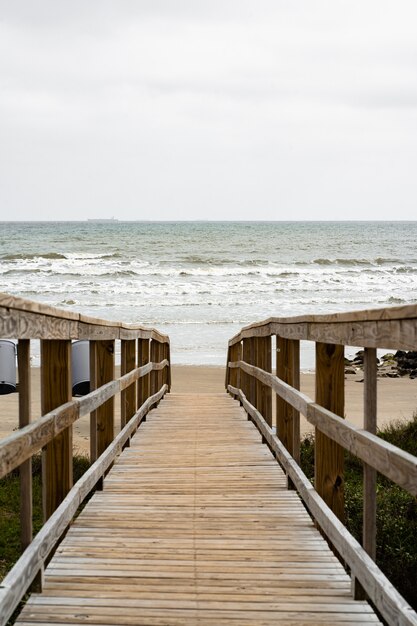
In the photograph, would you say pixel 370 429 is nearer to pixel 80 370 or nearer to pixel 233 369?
pixel 80 370

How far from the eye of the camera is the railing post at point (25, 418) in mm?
3020

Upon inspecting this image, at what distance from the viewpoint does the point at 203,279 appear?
41.5m

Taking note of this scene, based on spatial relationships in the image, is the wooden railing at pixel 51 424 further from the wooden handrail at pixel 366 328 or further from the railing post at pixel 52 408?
the wooden handrail at pixel 366 328

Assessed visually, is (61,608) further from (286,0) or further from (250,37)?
(250,37)

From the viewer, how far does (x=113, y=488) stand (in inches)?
201

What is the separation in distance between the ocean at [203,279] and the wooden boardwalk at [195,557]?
12917 mm

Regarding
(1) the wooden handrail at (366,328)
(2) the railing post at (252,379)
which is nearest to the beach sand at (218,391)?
(2) the railing post at (252,379)

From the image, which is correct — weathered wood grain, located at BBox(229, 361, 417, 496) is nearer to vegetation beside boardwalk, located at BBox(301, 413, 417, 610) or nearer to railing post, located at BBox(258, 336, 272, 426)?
vegetation beside boardwalk, located at BBox(301, 413, 417, 610)

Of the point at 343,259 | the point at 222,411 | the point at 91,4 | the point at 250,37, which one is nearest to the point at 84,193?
the point at 343,259

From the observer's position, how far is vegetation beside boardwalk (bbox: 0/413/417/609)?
514 cm

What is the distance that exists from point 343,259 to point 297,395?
157 feet

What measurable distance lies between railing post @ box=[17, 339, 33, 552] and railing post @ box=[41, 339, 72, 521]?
52 cm

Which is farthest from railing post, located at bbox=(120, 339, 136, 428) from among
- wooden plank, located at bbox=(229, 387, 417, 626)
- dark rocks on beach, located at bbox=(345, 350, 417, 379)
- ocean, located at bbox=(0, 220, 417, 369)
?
ocean, located at bbox=(0, 220, 417, 369)

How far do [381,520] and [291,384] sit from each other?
144cm
